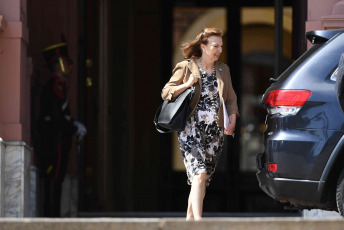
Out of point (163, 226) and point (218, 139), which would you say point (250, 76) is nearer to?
point (218, 139)

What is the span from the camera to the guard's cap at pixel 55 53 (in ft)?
44.9

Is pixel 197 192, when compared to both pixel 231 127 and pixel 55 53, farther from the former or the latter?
pixel 55 53

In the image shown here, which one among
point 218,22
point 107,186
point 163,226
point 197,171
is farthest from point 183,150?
point 218,22

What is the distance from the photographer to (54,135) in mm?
13516

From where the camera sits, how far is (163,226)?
696cm

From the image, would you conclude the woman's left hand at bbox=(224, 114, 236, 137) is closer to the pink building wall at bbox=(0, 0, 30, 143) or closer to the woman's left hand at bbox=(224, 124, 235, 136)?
the woman's left hand at bbox=(224, 124, 235, 136)

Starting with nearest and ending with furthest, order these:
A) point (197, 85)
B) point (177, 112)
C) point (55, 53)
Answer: point (177, 112) < point (197, 85) < point (55, 53)

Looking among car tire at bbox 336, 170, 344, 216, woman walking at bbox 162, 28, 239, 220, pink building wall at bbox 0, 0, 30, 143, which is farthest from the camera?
pink building wall at bbox 0, 0, 30, 143

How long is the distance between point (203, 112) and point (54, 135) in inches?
163

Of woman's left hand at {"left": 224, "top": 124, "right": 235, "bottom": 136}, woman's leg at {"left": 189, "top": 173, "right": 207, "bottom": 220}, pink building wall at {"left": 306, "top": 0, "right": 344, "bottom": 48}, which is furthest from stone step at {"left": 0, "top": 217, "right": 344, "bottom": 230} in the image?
pink building wall at {"left": 306, "top": 0, "right": 344, "bottom": 48}

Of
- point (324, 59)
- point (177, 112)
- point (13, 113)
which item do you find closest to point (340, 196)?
point (324, 59)

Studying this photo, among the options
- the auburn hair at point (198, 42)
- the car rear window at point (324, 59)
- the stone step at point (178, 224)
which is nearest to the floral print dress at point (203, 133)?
the auburn hair at point (198, 42)

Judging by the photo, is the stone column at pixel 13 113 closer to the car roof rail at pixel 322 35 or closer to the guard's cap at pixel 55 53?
the guard's cap at pixel 55 53

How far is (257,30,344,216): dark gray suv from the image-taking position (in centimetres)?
902
